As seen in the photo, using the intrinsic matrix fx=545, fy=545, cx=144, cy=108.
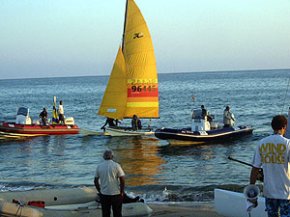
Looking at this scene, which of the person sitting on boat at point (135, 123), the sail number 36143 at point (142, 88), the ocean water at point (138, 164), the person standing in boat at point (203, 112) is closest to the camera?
the ocean water at point (138, 164)

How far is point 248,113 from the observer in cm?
4612

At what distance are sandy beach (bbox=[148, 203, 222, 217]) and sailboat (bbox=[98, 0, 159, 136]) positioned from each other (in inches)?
667

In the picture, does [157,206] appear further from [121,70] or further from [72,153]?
[121,70]

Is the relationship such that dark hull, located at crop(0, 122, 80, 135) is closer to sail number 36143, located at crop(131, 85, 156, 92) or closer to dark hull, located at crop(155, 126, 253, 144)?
sail number 36143, located at crop(131, 85, 156, 92)

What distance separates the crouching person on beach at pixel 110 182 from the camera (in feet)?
26.6

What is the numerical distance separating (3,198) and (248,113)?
37541 mm

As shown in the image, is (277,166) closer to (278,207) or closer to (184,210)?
(278,207)

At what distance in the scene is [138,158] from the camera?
2281 centimetres

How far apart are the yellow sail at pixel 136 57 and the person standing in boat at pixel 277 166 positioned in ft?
76.3

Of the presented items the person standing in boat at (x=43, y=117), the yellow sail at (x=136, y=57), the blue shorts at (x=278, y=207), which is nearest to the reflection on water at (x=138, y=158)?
the yellow sail at (x=136, y=57)

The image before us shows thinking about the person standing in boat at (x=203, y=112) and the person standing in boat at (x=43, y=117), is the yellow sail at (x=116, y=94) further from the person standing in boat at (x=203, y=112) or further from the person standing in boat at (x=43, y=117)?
the person standing in boat at (x=203, y=112)

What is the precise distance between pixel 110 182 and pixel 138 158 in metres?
14.7

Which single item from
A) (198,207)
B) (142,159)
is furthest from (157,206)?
(142,159)

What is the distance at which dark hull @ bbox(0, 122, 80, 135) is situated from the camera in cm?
2891
